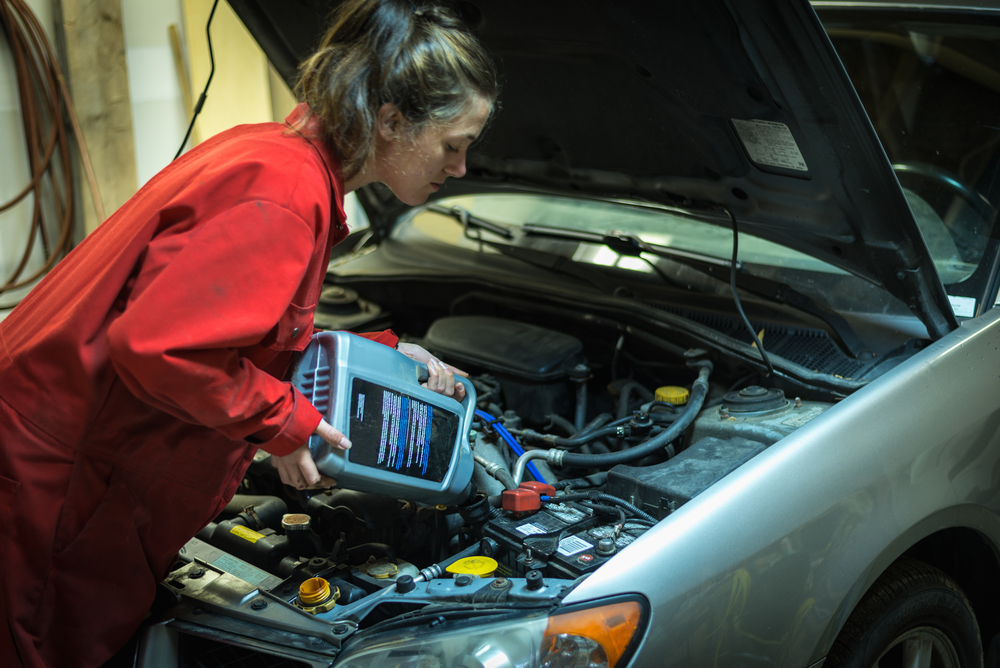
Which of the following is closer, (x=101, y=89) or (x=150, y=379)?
(x=150, y=379)

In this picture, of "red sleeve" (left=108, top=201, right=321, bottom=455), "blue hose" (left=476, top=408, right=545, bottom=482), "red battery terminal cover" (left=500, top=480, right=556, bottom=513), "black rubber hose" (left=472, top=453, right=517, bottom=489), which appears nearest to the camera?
"red sleeve" (left=108, top=201, right=321, bottom=455)

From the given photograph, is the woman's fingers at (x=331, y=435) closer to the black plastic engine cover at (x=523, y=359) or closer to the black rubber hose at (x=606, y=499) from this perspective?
the black rubber hose at (x=606, y=499)

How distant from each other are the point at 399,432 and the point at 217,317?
0.48 metres

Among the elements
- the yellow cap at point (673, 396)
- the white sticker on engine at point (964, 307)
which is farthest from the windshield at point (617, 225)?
the yellow cap at point (673, 396)

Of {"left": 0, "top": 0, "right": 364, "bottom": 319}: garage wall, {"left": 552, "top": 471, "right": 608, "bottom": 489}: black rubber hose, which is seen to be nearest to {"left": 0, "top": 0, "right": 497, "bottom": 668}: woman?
{"left": 552, "top": 471, "right": 608, "bottom": 489}: black rubber hose

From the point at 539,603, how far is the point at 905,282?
112 cm

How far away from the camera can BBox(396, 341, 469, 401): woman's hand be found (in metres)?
1.54

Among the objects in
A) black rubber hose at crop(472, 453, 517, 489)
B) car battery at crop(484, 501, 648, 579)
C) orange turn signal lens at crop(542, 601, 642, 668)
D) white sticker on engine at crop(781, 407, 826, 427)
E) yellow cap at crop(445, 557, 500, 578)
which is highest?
white sticker on engine at crop(781, 407, 826, 427)

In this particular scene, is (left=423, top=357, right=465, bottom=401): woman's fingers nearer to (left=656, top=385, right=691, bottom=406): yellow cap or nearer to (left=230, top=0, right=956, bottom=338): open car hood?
(left=656, top=385, right=691, bottom=406): yellow cap

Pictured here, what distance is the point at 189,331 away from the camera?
99 centimetres

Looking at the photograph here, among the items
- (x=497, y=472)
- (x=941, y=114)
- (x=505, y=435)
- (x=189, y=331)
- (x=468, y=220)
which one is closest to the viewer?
(x=189, y=331)

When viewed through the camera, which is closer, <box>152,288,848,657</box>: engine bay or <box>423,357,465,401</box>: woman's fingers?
<box>152,288,848,657</box>: engine bay

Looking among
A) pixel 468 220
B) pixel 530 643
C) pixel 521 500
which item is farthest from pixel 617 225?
pixel 530 643

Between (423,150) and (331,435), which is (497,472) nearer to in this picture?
(331,435)
